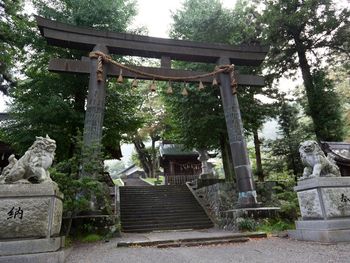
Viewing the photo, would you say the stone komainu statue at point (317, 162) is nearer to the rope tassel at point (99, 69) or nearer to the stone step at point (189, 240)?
the stone step at point (189, 240)

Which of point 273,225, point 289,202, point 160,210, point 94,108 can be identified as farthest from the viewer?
point 160,210

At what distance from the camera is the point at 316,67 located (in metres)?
17.1

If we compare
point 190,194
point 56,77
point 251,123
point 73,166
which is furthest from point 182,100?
point 73,166

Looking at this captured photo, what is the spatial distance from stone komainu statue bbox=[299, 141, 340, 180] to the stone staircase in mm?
6005

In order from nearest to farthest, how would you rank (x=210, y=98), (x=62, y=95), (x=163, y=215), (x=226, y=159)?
(x=163, y=215) → (x=62, y=95) → (x=210, y=98) → (x=226, y=159)

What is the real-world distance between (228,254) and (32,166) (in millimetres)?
4572

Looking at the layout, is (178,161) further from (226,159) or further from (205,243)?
(205,243)

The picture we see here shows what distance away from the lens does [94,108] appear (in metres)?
9.57

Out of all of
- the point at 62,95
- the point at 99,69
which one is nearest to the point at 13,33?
the point at 62,95

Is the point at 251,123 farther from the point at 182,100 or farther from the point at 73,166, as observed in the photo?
the point at 73,166

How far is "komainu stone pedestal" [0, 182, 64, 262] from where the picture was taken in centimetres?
478

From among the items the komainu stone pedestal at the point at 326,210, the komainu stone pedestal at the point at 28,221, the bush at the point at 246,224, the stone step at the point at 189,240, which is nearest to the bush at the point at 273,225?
the bush at the point at 246,224

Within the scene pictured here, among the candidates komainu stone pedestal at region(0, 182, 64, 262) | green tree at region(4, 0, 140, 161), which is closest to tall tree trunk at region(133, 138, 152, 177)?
green tree at region(4, 0, 140, 161)

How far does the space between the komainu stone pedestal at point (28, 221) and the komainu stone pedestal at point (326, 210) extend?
5.89 meters
